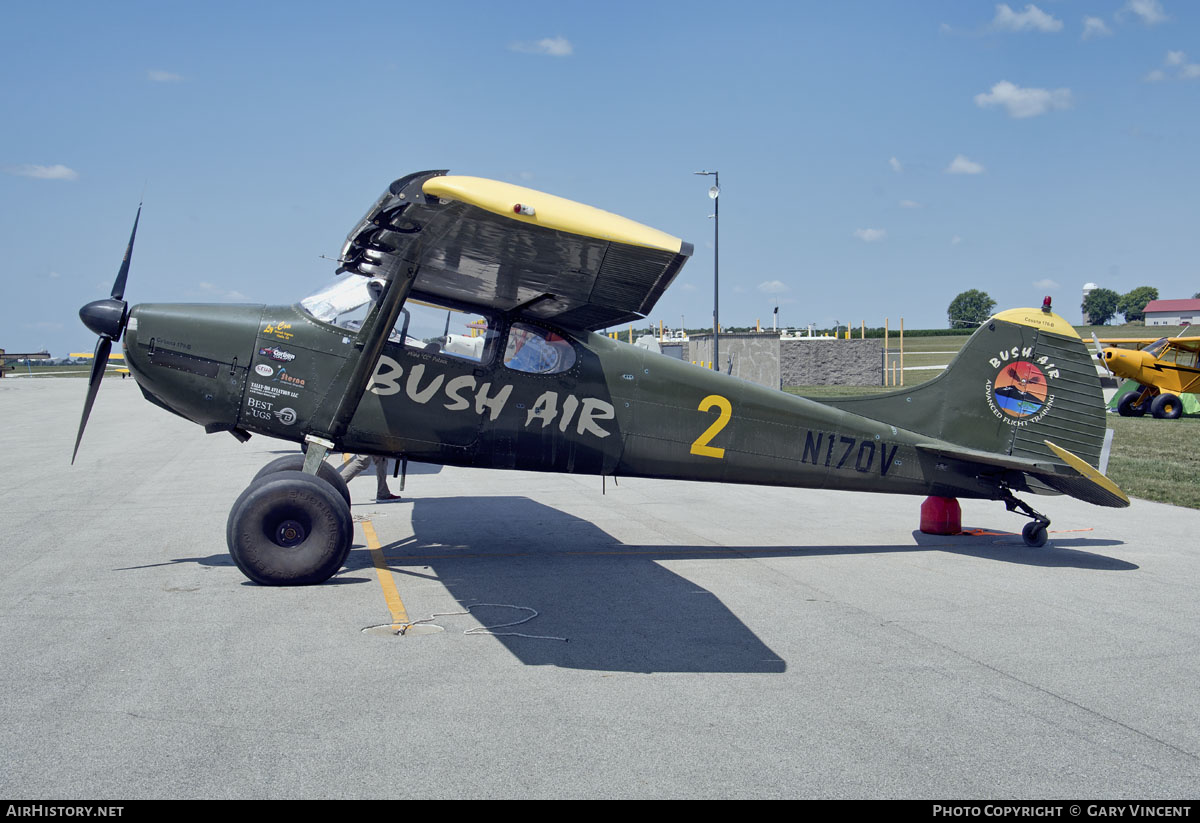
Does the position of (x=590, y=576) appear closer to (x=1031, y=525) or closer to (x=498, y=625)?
(x=498, y=625)

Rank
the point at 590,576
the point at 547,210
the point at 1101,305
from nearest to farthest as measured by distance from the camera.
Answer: the point at 547,210 → the point at 590,576 → the point at 1101,305

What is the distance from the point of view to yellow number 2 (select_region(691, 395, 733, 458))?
308 inches

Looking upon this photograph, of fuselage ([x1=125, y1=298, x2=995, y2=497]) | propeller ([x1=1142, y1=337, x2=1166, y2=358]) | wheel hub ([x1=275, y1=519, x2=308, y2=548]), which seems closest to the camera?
wheel hub ([x1=275, y1=519, x2=308, y2=548])

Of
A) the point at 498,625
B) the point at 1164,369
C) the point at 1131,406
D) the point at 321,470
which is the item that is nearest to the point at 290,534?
the point at 321,470

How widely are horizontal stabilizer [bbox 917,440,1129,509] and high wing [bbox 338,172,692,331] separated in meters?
3.58

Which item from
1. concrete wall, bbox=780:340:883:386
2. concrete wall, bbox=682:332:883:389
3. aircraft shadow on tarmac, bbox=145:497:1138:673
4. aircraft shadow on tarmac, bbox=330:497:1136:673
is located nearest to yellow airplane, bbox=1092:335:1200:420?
concrete wall, bbox=682:332:883:389

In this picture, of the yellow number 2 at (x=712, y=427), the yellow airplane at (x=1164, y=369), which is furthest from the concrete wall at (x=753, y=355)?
the yellow number 2 at (x=712, y=427)

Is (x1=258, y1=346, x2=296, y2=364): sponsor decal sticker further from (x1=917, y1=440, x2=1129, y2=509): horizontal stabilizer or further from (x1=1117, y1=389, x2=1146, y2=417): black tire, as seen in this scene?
(x1=1117, y1=389, x2=1146, y2=417): black tire

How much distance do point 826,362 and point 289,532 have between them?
1854 inches

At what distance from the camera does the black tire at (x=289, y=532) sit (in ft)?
20.7

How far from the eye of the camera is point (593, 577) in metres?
6.98

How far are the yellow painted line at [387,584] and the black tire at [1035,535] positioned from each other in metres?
6.09

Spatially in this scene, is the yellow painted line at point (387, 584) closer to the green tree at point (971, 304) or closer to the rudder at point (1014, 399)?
the rudder at point (1014, 399)
